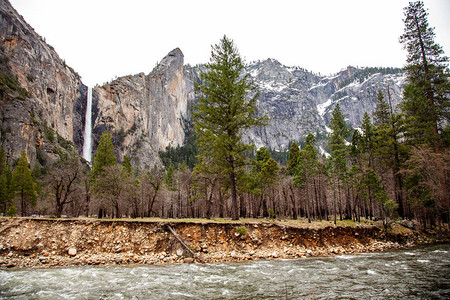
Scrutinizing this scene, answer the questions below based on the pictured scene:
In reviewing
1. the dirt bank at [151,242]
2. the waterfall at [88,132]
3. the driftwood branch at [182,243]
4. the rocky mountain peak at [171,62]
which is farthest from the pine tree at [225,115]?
the rocky mountain peak at [171,62]

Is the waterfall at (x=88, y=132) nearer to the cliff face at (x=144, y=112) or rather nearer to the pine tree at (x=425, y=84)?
the cliff face at (x=144, y=112)

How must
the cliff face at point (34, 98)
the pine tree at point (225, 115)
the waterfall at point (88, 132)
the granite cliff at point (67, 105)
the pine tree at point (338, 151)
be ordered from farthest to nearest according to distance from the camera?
1. the waterfall at point (88, 132)
2. the granite cliff at point (67, 105)
3. the cliff face at point (34, 98)
4. the pine tree at point (338, 151)
5. the pine tree at point (225, 115)

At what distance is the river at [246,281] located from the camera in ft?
25.8

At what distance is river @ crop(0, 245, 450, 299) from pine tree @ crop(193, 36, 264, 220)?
818 cm

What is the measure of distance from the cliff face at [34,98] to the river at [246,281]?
288ft

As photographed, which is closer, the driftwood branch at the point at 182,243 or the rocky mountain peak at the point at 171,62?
the driftwood branch at the point at 182,243

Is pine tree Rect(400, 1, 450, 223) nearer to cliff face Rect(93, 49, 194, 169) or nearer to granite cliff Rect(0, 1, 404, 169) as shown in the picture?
granite cliff Rect(0, 1, 404, 169)

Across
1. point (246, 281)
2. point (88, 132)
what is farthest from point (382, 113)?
point (88, 132)

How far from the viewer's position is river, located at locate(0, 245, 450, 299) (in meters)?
7.86

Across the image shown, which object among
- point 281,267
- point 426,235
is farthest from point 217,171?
point 426,235

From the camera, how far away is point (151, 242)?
14.9 meters

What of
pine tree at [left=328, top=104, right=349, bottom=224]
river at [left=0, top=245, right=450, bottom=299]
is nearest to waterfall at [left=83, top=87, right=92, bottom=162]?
pine tree at [left=328, top=104, right=349, bottom=224]

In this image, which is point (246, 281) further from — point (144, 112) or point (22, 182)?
point (144, 112)

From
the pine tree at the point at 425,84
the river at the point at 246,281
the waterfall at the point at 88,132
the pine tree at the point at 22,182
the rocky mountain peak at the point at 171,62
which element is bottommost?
the river at the point at 246,281
